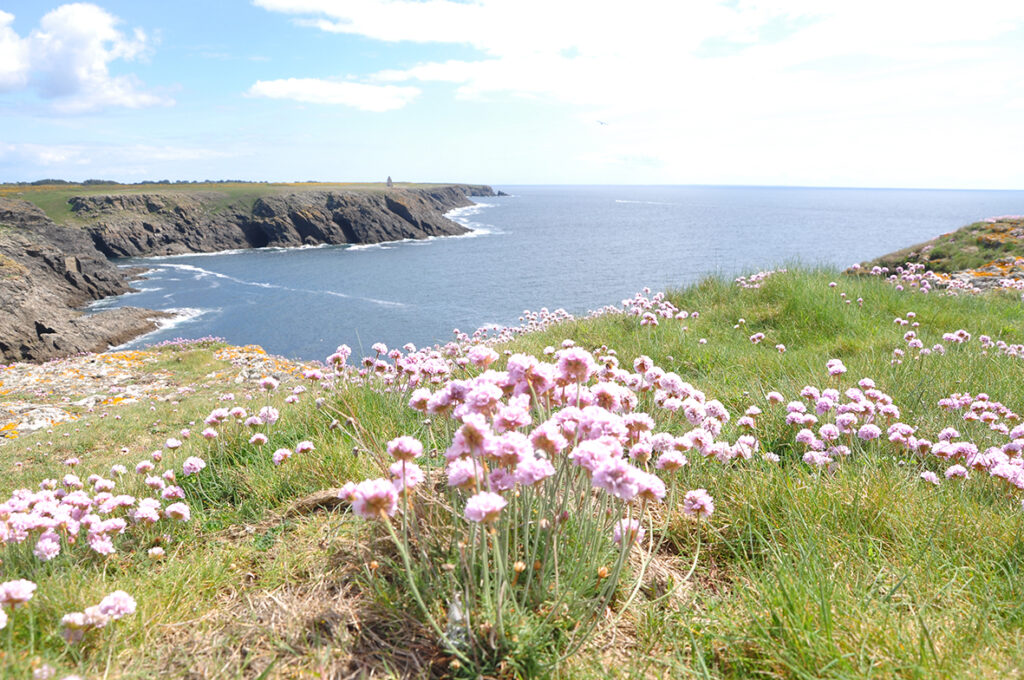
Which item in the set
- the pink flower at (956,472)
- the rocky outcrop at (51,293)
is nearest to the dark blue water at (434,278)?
the rocky outcrop at (51,293)

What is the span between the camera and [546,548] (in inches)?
88.1

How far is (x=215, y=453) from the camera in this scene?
4.58m

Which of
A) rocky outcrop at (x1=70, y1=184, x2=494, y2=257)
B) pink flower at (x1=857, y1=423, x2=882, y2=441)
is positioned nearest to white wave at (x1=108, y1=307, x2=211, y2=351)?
pink flower at (x1=857, y1=423, x2=882, y2=441)

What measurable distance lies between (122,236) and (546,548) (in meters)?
82.2

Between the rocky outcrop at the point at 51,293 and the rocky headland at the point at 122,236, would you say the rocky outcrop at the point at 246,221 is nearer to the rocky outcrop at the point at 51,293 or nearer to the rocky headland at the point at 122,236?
the rocky headland at the point at 122,236

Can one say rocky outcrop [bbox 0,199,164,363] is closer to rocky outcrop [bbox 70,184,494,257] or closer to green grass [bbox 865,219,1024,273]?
rocky outcrop [bbox 70,184,494,257]

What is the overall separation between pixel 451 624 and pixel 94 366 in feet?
75.9

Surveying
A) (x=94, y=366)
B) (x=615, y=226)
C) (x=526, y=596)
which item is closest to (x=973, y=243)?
(x=526, y=596)

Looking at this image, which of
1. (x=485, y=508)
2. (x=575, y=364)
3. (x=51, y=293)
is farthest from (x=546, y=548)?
(x=51, y=293)

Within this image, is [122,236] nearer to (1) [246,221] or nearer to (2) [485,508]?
(1) [246,221]

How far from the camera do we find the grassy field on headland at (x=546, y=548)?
202cm

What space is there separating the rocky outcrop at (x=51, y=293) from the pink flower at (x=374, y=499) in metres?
28.7

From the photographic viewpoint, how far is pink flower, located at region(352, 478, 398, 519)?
6.01 feet

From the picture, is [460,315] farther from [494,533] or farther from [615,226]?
[615,226]
